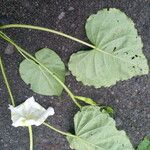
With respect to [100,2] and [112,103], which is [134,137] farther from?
[100,2]

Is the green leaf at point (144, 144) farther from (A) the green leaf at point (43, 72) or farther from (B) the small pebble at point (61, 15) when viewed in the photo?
(B) the small pebble at point (61, 15)

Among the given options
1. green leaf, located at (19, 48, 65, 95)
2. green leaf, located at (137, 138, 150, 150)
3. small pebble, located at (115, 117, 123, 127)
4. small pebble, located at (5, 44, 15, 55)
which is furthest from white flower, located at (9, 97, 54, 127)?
green leaf, located at (137, 138, 150, 150)

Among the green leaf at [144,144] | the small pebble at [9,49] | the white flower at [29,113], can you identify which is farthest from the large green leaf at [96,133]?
the small pebble at [9,49]

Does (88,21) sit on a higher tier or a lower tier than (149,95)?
higher

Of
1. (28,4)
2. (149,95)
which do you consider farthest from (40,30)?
(149,95)

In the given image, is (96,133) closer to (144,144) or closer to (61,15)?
(144,144)

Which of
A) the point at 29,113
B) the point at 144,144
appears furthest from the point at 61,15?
the point at 144,144
